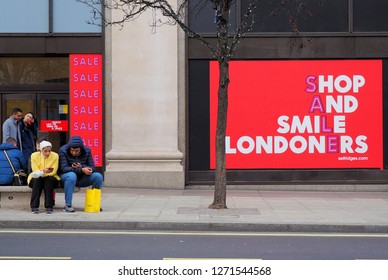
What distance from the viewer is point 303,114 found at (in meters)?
15.8

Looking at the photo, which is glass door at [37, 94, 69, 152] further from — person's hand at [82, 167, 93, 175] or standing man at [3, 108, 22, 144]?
person's hand at [82, 167, 93, 175]

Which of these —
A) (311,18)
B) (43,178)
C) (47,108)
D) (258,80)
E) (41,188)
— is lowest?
(41,188)

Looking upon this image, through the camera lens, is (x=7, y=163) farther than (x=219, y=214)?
Yes

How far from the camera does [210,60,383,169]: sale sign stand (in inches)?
623

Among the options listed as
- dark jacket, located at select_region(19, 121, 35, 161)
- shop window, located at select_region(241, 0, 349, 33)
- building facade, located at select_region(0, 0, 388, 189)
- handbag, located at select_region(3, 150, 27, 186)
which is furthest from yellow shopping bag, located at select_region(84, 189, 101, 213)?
shop window, located at select_region(241, 0, 349, 33)

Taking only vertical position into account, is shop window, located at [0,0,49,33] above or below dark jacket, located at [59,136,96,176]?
above

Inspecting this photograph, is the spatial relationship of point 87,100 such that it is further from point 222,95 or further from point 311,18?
point 311,18

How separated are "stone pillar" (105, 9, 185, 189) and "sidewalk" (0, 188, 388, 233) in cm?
139

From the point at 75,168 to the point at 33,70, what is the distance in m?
5.90

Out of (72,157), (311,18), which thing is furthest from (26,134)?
(311,18)

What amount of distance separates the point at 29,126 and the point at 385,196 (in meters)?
8.79
